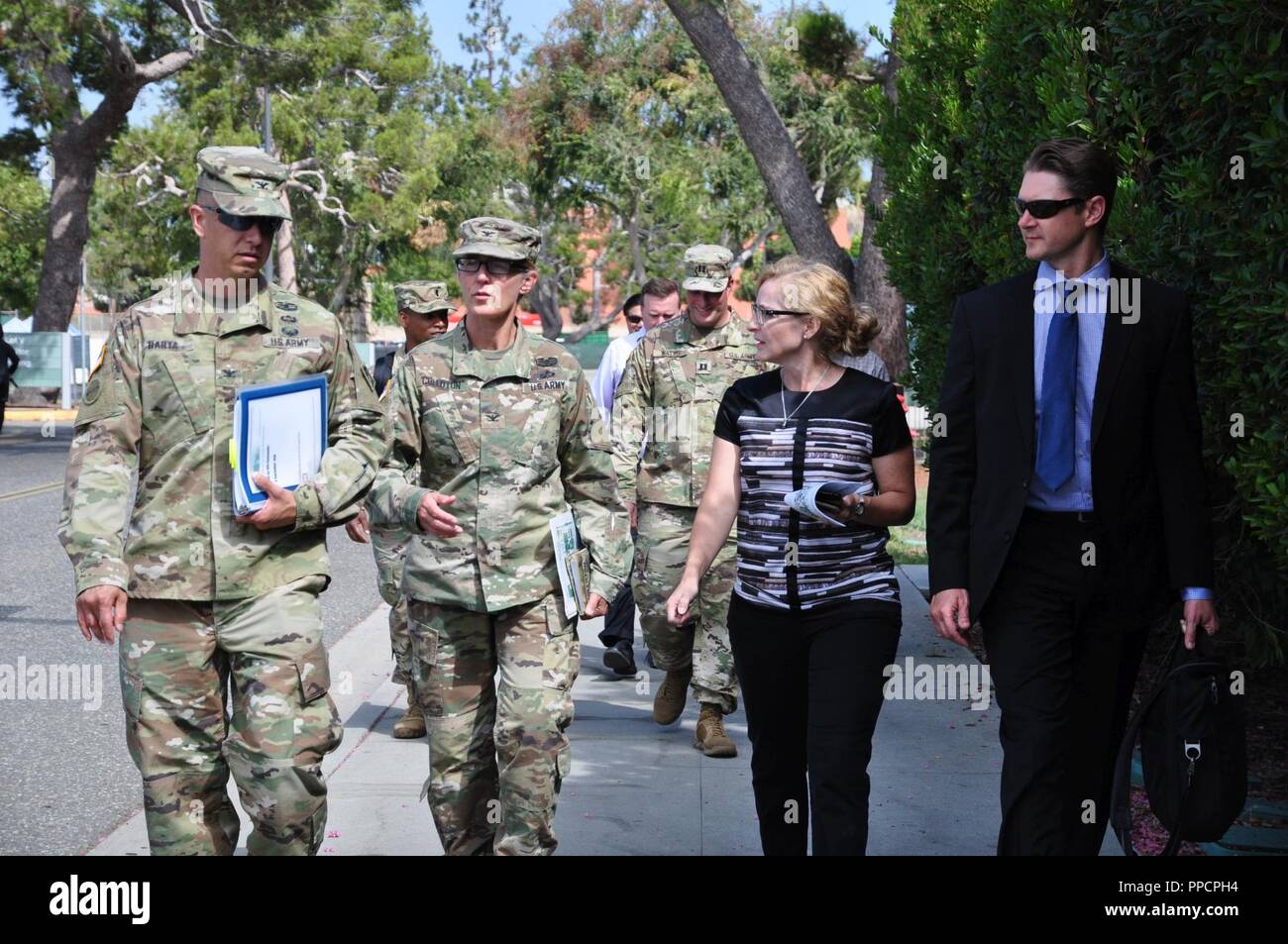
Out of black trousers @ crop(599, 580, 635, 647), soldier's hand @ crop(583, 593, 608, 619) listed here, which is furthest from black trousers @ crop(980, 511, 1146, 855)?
black trousers @ crop(599, 580, 635, 647)

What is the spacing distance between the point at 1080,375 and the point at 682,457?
3.17 m

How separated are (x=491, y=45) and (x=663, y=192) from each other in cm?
2250

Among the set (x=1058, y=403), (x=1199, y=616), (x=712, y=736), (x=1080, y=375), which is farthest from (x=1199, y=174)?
(x=712, y=736)

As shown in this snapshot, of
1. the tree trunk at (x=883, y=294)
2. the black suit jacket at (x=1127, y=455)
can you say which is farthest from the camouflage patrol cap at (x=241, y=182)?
the tree trunk at (x=883, y=294)

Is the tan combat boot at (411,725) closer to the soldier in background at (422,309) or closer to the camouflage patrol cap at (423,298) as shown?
the soldier in background at (422,309)

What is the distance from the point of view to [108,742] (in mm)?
6859

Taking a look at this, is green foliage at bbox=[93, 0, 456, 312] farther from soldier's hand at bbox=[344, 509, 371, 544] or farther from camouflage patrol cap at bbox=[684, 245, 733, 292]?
soldier's hand at bbox=[344, 509, 371, 544]

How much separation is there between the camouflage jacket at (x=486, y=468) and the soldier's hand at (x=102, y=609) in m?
0.92

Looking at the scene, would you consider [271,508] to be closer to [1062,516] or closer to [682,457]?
[1062,516]

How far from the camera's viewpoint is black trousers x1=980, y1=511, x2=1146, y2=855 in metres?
4.01

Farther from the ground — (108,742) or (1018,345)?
(1018,345)

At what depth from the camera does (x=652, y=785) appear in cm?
629
